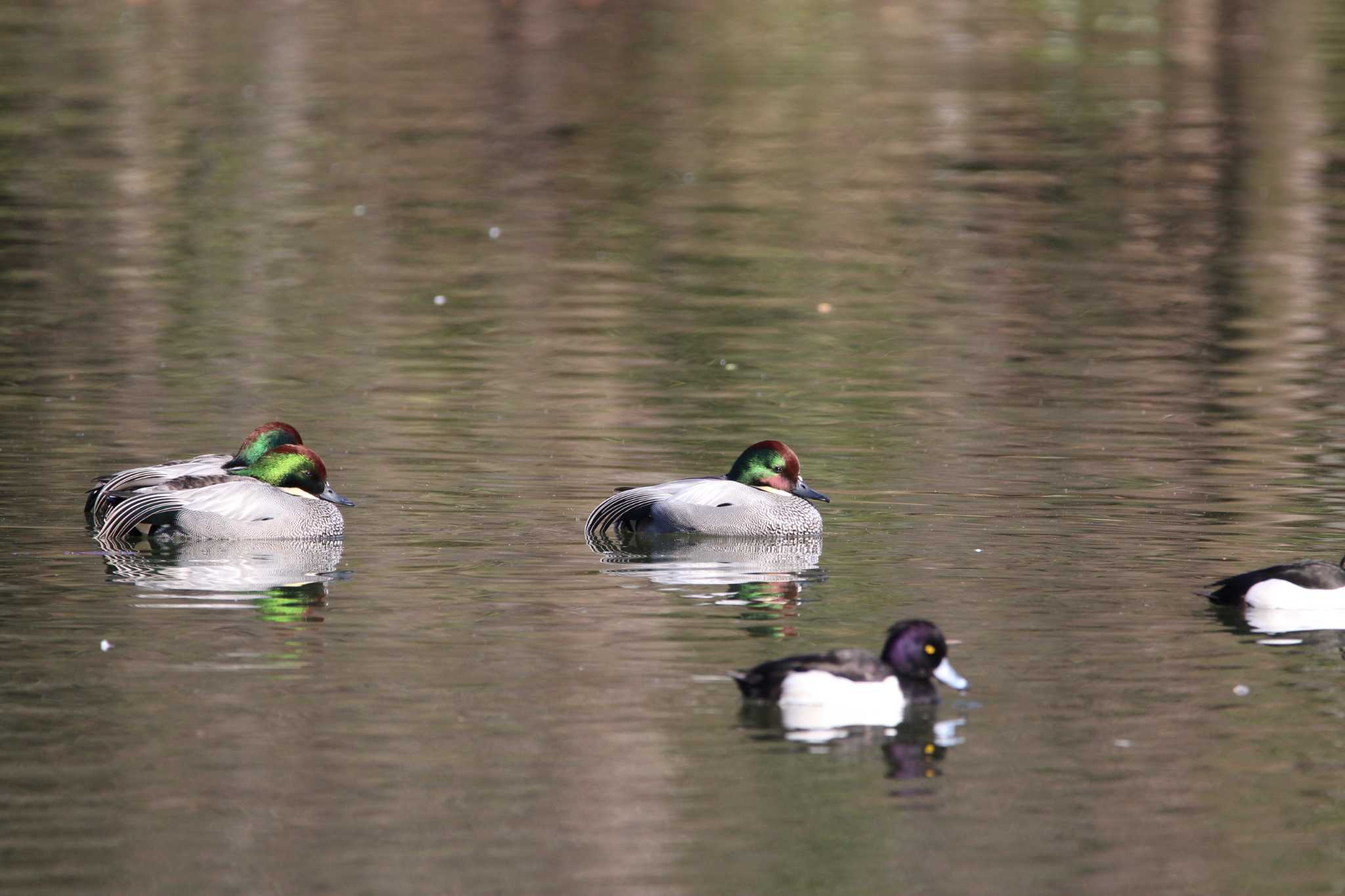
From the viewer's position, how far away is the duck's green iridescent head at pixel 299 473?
1477 cm

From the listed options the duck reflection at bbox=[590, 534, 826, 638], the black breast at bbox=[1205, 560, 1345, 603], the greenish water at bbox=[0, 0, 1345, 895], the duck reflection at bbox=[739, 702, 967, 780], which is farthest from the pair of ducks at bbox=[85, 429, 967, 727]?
the duck reflection at bbox=[739, 702, 967, 780]

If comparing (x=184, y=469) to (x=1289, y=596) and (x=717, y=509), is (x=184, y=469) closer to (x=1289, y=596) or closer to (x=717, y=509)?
(x=717, y=509)

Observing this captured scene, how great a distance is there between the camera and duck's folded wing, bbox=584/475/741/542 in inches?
579

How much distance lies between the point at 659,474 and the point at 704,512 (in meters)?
1.60

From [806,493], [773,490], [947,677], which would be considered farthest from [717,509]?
[947,677]

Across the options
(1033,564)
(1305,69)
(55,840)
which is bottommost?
(1305,69)

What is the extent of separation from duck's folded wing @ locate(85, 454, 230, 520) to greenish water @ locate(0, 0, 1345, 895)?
32 centimetres

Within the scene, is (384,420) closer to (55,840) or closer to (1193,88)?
(55,840)

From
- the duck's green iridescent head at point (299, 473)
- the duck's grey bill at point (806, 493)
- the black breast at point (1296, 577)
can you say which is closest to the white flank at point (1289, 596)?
the black breast at point (1296, 577)

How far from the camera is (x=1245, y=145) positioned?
3694cm

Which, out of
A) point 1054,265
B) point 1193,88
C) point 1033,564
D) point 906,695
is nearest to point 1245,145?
point 1193,88

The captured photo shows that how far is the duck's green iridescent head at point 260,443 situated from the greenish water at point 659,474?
707mm

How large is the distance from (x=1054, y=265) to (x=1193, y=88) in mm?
18873

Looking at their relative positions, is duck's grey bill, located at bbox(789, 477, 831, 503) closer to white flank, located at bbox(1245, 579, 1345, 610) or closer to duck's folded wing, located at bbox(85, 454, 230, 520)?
white flank, located at bbox(1245, 579, 1345, 610)
